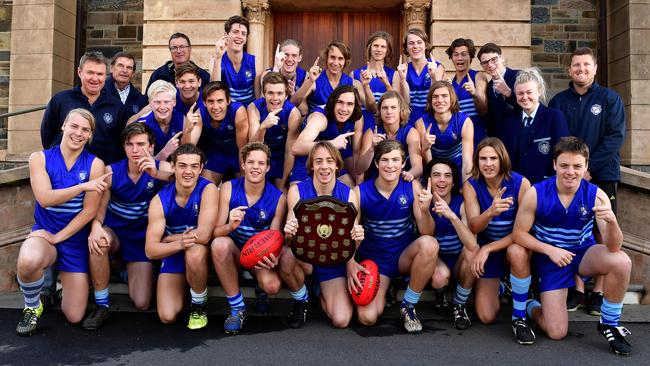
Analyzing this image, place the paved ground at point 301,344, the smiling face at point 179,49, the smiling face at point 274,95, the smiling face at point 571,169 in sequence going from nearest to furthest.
A: 1. the paved ground at point 301,344
2. the smiling face at point 571,169
3. the smiling face at point 274,95
4. the smiling face at point 179,49

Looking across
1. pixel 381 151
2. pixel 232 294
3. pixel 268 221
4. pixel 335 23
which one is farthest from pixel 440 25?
pixel 232 294

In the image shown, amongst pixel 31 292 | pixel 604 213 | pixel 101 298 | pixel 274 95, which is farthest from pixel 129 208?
pixel 604 213

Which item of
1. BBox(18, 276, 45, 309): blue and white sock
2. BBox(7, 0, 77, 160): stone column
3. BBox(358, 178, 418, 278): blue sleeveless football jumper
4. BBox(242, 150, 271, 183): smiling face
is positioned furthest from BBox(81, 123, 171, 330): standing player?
BBox(7, 0, 77, 160): stone column

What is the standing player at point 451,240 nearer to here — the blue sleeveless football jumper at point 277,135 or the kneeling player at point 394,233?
the kneeling player at point 394,233

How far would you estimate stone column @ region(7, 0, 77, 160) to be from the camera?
8109mm

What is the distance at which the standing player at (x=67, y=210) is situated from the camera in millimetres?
3459

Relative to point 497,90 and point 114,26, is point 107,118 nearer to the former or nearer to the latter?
point 497,90

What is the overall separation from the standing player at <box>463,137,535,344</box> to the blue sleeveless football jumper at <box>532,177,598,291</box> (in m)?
0.17

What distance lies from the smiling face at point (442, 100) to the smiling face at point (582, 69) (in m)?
1.03

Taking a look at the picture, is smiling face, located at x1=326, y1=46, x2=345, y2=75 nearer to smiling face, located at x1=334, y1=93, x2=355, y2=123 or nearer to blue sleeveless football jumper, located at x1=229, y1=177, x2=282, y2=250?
smiling face, located at x1=334, y1=93, x2=355, y2=123

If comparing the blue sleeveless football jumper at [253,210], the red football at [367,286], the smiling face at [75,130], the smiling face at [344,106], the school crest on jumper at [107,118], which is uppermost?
the smiling face at [344,106]

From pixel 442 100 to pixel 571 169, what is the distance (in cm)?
119

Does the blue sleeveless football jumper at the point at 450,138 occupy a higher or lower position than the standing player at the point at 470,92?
lower

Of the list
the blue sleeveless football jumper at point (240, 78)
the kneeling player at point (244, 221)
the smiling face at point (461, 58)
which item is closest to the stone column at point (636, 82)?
the smiling face at point (461, 58)
